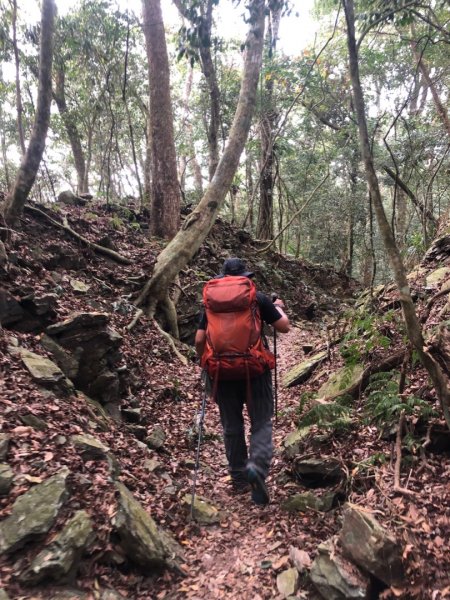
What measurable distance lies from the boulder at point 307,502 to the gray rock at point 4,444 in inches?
94.9

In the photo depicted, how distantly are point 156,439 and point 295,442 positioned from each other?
172 cm

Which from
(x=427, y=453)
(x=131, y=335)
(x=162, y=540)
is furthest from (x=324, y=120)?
(x=162, y=540)

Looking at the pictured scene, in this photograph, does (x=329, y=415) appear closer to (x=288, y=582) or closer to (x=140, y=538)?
(x=288, y=582)

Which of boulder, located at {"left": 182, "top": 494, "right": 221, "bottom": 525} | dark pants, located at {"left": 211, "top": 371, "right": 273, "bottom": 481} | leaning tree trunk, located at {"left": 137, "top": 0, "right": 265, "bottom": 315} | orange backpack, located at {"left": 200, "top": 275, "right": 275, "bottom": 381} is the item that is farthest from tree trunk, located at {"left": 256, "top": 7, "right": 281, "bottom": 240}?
boulder, located at {"left": 182, "top": 494, "right": 221, "bottom": 525}

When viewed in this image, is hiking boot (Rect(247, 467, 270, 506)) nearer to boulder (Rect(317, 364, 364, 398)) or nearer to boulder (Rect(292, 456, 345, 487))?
boulder (Rect(292, 456, 345, 487))

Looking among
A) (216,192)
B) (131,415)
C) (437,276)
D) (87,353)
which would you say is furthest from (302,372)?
(216,192)

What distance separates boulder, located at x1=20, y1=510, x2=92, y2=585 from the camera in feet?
8.80

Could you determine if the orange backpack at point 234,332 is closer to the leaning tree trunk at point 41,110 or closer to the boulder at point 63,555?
the boulder at point 63,555

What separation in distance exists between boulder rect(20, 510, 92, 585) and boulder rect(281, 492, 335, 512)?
69.8 inches

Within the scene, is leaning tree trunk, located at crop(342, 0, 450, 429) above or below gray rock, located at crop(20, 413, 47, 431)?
above

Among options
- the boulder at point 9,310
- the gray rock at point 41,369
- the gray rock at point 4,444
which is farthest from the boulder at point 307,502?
the boulder at point 9,310

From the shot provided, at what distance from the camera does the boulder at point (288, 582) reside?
2994mm

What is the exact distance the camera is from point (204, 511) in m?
4.15

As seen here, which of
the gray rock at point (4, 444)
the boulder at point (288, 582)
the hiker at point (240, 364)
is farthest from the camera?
the hiker at point (240, 364)
